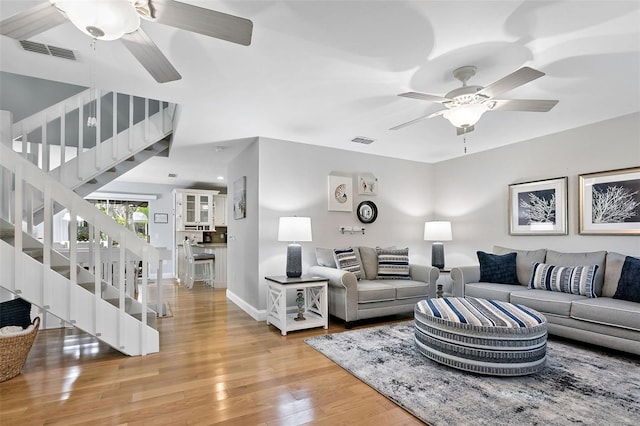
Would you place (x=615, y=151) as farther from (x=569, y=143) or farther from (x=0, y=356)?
(x=0, y=356)

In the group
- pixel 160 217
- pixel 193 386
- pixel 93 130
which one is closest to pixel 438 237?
pixel 193 386

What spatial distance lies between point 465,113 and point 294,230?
2.20 m

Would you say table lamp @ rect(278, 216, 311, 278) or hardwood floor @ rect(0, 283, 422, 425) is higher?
table lamp @ rect(278, 216, 311, 278)

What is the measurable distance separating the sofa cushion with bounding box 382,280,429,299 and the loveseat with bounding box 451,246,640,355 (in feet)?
1.35

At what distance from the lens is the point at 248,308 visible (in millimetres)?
4512

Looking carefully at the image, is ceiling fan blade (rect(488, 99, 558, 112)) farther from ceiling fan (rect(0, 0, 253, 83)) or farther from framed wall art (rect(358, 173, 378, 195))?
framed wall art (rect(358, 173, 378, 195))

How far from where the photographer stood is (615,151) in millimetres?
3646

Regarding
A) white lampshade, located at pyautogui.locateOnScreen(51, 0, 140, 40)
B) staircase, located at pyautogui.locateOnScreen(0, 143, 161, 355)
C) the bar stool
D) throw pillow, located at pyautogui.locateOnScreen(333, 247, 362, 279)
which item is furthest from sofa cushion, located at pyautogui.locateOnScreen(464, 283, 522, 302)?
the bar stool

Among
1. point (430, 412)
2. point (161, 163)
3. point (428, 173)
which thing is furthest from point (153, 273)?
point (430, 412)

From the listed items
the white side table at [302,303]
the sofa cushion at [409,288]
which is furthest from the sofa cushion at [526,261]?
the white side table at [302,303]

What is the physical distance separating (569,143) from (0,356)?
19.5ft

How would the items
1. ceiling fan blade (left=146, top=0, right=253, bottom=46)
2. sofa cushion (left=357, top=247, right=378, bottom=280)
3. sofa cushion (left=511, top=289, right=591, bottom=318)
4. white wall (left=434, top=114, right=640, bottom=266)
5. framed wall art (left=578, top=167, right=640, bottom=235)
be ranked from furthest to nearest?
sofa cushion (left=357, top=247, right=378, bottom=280) < white wall (left=434, top=114, right=640, bottom=266) < framed wall art (left=578, top=167, right=640, bottom=235) < sofa cushion (left=511, top=289, right=591, bottom=318) < ceiling fan blade (left=146, top=0, right=253, bottom=46)

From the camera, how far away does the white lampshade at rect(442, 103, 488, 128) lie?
2.54 metres

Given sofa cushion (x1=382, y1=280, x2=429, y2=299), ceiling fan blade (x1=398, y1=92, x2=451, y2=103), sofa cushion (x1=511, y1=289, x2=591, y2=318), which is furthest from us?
sofa cushion (x1=382, y1=280, x2=429, y2=299)
